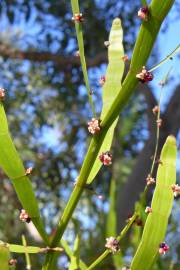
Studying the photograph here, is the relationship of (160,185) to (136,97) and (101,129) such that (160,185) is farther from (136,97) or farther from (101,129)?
(136,97)

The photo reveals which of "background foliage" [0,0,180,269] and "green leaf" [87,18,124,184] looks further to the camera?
"background foliage" [0,0,180,269]

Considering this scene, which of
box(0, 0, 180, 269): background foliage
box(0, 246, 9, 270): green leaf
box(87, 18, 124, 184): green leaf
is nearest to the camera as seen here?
box(0, 246, 9, 270): green leaf

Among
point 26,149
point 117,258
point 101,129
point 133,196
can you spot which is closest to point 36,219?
point 101,129

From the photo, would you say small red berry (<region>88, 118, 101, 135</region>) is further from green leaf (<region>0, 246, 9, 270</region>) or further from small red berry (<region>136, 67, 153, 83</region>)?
green leaf (<region>0, 246, 9, 270</region>)

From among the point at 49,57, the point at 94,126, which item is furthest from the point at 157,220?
the point at 49,57

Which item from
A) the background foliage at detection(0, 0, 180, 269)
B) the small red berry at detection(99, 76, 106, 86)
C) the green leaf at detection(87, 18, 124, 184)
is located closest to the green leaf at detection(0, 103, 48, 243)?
the green leaf at detection(87, 18, 124, 184)

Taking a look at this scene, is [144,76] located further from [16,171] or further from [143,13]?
[16,171]

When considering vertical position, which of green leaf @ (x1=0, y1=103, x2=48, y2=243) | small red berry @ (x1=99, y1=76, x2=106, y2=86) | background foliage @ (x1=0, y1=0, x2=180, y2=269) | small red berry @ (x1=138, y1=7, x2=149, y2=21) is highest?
background foliage @ (x1=0, y1=0, x2=180, y2=269)

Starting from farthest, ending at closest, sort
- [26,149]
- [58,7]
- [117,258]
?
1. [26,149]
2. [58,7]
3. [117,258]
